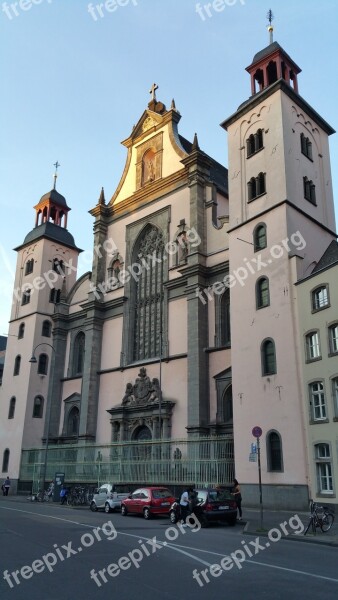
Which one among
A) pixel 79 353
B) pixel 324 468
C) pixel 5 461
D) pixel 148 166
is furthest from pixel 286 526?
pixel 5 461

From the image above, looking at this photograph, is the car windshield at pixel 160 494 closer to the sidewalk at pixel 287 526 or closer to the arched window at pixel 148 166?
the sidewalk at pixel 287 526

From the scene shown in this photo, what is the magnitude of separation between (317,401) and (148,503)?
8227 mm

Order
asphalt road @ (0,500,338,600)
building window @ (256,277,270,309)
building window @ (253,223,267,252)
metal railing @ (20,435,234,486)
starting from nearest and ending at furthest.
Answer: asphalt road @ (0,500,338,600) < building window @ (256,277,270,309) < metal railing @ (20,435,234,486) < building window @ (253,223,267,252)

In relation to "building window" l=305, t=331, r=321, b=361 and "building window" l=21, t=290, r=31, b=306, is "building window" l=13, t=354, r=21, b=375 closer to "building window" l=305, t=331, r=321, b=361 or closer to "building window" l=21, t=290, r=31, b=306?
"building window" l=21, t=290, r=31, b=306

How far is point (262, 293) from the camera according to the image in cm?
2686

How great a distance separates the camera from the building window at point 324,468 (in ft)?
70.6

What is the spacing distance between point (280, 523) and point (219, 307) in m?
15.4

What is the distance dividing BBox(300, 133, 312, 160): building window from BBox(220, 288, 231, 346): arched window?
903cm

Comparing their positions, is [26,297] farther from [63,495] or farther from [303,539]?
[303,539]

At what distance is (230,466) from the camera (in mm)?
26734

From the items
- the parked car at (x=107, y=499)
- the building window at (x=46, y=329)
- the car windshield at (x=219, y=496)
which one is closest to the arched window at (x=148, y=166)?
the building window at (x=46, y=329)

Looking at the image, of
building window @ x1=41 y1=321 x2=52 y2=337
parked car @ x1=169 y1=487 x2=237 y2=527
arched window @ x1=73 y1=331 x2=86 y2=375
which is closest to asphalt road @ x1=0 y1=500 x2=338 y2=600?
parked car @ x1=169 y1=487 x2=237 y2=527

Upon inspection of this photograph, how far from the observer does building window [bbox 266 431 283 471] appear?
2348 cm

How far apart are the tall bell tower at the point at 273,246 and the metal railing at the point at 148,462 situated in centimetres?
215
